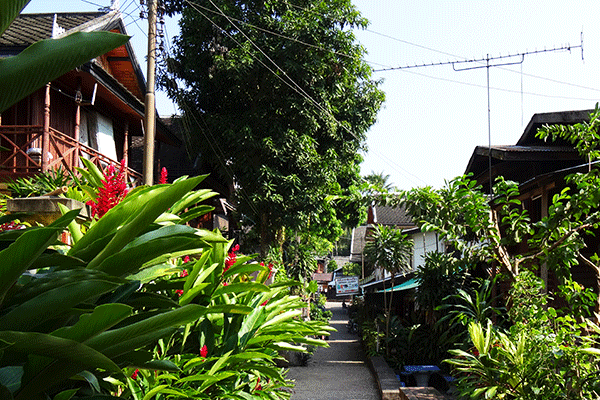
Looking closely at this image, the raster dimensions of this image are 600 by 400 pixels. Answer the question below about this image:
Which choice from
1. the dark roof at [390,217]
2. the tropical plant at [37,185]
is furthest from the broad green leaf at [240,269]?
the dark roof at [390,217]

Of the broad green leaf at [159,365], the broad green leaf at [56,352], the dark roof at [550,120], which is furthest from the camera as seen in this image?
the dark roof at [550,120]

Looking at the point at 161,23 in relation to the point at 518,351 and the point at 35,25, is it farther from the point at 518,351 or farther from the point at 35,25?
the point at 518,351

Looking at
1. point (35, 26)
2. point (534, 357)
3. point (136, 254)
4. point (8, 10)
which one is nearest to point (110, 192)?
point (136, 254)

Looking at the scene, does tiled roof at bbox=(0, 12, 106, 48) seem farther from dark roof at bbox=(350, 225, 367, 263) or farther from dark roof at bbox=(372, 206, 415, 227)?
dark roof at bbox=(350, 225, 367, 263)

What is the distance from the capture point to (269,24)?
48.2 ft

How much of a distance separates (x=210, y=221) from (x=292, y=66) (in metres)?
7.25

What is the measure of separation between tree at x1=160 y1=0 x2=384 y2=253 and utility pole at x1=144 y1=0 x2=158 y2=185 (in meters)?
4.97

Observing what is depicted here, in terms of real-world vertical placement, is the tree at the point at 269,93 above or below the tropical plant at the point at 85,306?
above

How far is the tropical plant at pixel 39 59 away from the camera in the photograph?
3.93ft

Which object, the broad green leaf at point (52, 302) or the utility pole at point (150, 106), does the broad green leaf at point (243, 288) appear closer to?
the broad green leaf at point (52, 302)

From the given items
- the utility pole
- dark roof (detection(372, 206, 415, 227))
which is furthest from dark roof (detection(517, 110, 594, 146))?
dark roof (detection(372, 206, 415, 227))

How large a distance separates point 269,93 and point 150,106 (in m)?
6.87

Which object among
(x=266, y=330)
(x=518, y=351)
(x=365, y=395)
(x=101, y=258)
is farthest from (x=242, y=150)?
(x=101, y=258)

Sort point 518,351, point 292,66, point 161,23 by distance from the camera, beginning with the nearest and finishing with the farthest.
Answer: point 518,351
point 161,23
point 292,66
